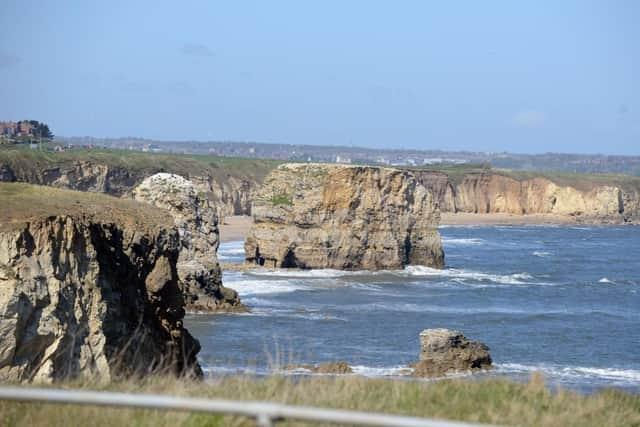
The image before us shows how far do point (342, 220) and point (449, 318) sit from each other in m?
20.1

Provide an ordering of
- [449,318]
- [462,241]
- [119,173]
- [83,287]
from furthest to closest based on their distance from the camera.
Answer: [119,173] < [462,241] < [449,318] < [83,287]

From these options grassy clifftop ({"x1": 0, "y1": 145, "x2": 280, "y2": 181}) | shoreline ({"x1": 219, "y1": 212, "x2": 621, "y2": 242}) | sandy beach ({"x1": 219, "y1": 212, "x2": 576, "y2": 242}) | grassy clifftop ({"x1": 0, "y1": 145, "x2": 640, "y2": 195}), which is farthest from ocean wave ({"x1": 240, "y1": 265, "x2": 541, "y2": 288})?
shoreline ({"x1": 219, "y1": 212, "x2": 621, "y2": 242})

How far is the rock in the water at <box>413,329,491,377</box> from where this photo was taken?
2558cm

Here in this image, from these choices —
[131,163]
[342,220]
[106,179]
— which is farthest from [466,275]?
→ [131,163]

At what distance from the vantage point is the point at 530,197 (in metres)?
133

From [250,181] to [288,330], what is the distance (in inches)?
3622

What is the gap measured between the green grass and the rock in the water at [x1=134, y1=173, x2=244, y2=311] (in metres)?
26.8

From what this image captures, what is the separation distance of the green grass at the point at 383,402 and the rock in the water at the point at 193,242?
26.8 meters

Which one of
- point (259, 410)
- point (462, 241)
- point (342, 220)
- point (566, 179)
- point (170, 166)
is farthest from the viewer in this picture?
point (566, 179)

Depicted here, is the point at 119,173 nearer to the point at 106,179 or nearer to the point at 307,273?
the point at 106,179

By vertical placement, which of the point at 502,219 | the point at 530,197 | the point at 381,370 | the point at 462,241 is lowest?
the point at 502,219

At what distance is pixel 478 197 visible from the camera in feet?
449

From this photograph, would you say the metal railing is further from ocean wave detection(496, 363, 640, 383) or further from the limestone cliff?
ocean wave detection(496, 363, 640, 383)

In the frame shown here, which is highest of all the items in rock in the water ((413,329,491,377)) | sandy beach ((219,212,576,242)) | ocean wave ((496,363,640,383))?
rock in the water ((413,329,491,377))
